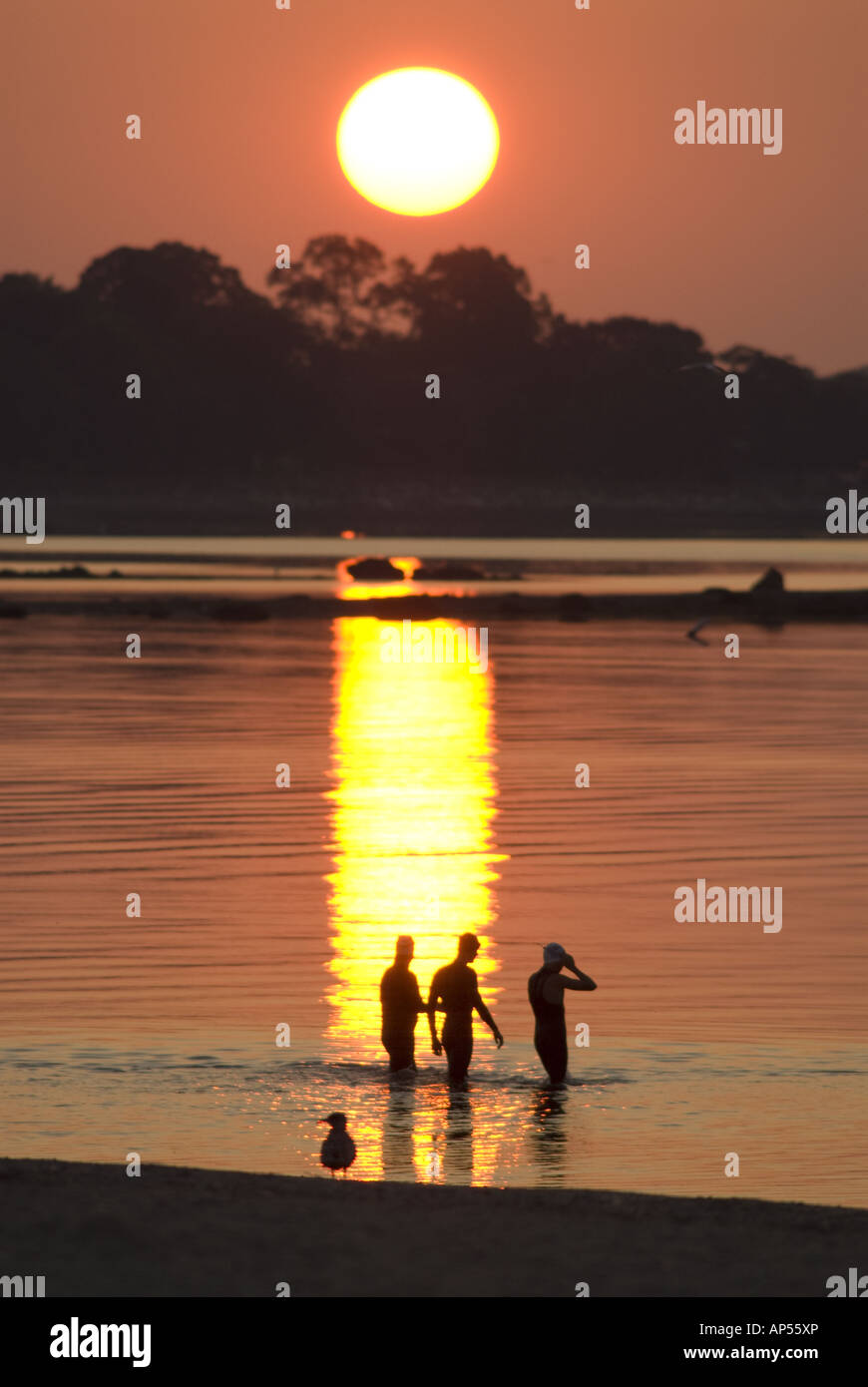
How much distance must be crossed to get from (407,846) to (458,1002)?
13.7m

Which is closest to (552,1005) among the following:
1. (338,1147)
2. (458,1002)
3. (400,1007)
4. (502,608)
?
(458,1002)

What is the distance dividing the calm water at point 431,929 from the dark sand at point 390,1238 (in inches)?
65.2

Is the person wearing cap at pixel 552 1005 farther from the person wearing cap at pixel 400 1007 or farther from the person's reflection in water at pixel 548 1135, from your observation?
the person wearing cap at pixel 400 1007

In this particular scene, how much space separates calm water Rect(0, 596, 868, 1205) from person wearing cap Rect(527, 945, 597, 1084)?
0.32m

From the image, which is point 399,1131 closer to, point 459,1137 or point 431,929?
point 459,1137

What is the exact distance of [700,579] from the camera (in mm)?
146250

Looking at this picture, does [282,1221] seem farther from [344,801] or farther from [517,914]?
[344,801]

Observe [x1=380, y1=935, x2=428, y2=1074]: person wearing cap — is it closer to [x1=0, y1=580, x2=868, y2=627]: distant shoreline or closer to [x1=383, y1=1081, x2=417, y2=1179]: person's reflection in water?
[x1=383, y1=1081, x2=417, y2=1179]: person's reflection in water

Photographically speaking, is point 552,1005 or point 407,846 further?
point 407,846

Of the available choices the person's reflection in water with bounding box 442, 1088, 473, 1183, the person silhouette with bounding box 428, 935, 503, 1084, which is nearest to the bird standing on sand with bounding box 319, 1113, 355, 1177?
the person's reflection in water with bounding box 442, 1088, 473, 1183

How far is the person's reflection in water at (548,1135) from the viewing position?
54.2 feet

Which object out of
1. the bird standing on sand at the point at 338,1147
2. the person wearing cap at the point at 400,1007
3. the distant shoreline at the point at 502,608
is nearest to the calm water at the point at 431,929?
the person wearing cap at the point at 400,1007

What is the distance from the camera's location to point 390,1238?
13.3 metres
